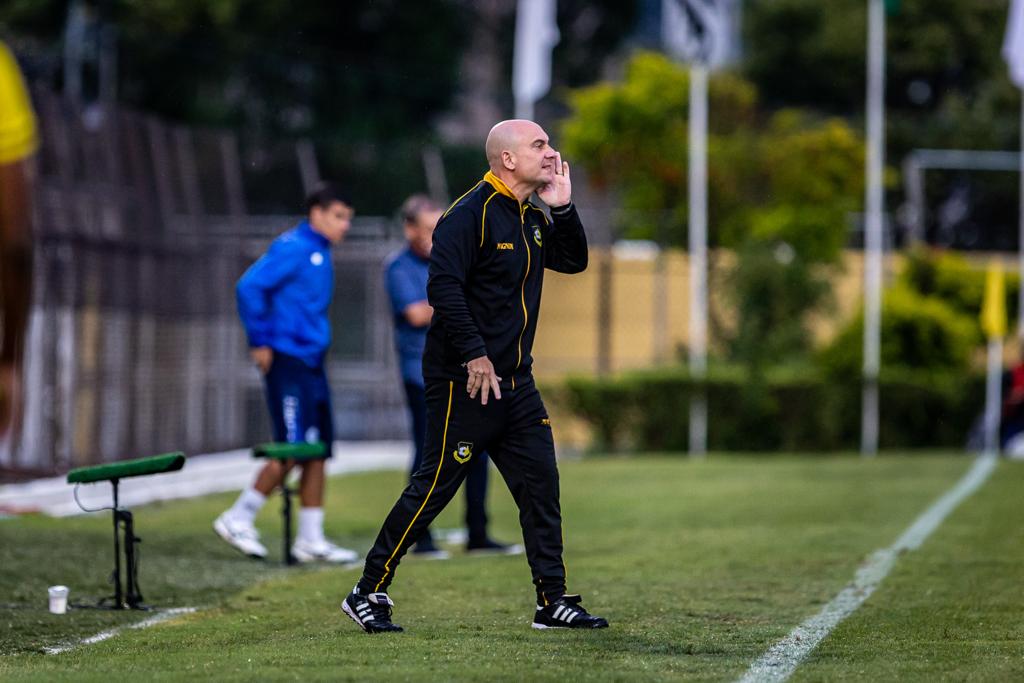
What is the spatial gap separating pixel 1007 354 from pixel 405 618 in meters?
25.8

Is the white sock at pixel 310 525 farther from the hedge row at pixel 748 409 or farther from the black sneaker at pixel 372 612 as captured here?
the hedge row at pixel 748 409

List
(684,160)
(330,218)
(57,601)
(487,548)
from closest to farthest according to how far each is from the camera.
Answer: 1. (57,601)
2. (330,218)
3. (487,548)
4. (684,160)

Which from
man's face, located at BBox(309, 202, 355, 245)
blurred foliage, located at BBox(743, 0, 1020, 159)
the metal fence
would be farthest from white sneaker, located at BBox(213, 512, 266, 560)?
blurred foliage, located at BBox(743, 0, 1020, 159)

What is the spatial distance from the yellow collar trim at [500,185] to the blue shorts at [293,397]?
3.61 m

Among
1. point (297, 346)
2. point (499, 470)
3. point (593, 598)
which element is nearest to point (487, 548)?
point (297, 346)

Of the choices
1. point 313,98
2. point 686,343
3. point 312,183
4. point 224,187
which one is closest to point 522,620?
point 224,187

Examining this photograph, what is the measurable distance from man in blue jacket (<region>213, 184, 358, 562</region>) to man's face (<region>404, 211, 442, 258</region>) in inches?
15.2

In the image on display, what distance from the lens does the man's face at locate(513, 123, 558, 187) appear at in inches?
297

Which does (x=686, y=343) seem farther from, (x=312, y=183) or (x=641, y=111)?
(x=312, y=183)

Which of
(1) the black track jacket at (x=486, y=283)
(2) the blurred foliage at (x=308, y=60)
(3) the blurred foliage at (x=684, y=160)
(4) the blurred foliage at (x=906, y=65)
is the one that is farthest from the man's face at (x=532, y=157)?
(4) the blurred foliage at (x=906, y=65)

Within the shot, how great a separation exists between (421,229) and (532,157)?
12.5ft

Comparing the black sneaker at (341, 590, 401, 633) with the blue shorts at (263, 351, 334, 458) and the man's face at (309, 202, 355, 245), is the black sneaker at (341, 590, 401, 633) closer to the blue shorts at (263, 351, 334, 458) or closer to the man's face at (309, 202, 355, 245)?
the blue shorts at (263, 351, 334, 458)

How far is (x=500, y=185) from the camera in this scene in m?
7.59

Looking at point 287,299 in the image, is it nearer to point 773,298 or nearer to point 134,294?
point 134,294
